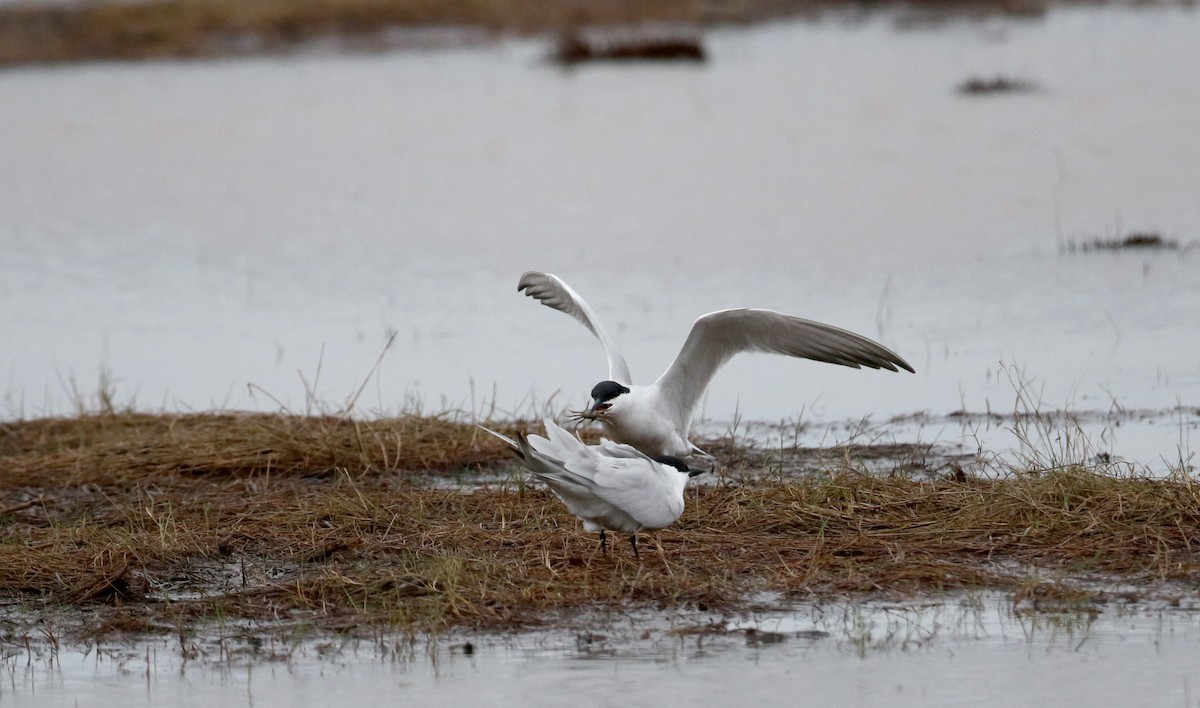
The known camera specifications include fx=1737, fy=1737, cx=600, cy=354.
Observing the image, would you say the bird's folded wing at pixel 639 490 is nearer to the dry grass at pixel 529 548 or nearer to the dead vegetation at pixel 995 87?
the dry grass at pixel 529 548

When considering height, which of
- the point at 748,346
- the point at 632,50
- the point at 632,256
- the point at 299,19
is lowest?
the point at 748,346

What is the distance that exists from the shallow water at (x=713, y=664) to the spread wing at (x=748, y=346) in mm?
1712

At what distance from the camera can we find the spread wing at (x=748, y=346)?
7.22 m

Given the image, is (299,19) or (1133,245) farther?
(299,19)

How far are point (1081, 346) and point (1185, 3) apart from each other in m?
19.6

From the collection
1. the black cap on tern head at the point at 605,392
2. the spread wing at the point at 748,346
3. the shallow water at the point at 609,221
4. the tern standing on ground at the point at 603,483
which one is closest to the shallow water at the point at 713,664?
the tern standing on ground at the point at 603,483

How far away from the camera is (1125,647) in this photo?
5.38 metres

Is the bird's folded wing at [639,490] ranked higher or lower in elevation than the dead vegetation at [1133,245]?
lower

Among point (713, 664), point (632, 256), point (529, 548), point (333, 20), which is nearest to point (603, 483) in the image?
point (529, 548)

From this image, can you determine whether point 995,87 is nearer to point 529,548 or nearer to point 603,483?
point 529,548

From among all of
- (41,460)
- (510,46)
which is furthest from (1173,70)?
(41,460)

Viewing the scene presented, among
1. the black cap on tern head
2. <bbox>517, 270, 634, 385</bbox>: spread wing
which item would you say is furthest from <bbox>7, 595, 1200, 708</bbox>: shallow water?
<bbox>517, 270, 634, 385</bbox>: spread wing

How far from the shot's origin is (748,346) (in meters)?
7.44

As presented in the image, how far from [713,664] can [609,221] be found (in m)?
10.4
